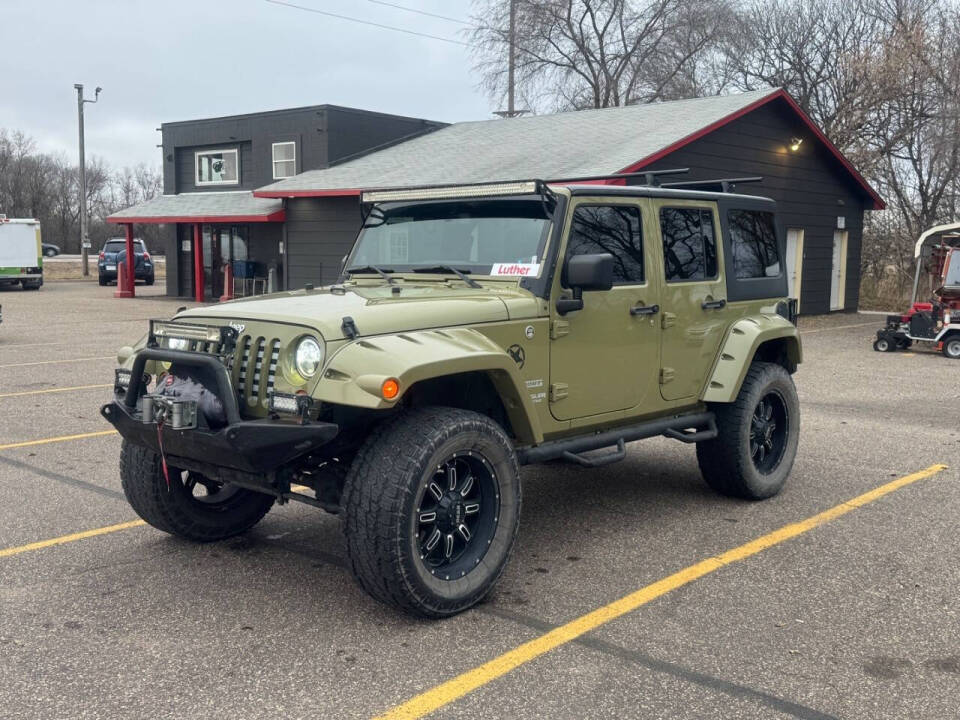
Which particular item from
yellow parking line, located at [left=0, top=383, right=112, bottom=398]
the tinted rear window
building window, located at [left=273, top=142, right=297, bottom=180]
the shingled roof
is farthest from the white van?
yellow parking line, located at [left=0, top=383, right=112, bottom=398]

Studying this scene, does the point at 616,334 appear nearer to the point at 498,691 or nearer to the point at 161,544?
the point at 498,691

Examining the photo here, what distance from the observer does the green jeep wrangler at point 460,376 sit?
4.17 metres

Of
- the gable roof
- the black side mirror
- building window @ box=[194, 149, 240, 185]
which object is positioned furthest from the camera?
building window @ box=[194, 149, 240, 185]

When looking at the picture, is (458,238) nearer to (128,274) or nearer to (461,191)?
(461,191)

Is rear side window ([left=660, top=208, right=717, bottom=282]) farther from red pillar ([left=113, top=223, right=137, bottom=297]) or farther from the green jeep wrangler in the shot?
red pillar ([left=113, top=223, right=137, bottom=297])

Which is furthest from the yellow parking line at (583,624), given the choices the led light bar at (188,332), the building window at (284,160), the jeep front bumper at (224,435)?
the building window at (284,160)

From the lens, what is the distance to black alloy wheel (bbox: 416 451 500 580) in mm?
4398

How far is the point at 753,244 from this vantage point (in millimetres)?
6641

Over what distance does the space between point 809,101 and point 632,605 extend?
3346cm

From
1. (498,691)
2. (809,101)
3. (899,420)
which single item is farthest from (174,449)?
(809,101)

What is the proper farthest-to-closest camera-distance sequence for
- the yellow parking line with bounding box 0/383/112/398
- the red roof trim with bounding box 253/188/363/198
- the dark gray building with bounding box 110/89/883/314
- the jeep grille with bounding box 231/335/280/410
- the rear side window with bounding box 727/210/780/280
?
the red roof trim with bounding box 253/188/363/198 → the dark gray building with bounding box 110/89/883/314 → the yellow parking line with bounding box 0/383/112/398 → the rear side window with bounding box 727/210/780/280 → the jeep grille with bounding box 231/335/280/410

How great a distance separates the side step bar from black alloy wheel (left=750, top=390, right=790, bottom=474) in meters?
0.44

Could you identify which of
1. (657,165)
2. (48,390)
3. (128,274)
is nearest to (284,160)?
(128,274)

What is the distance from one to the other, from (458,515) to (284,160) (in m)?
24.7
